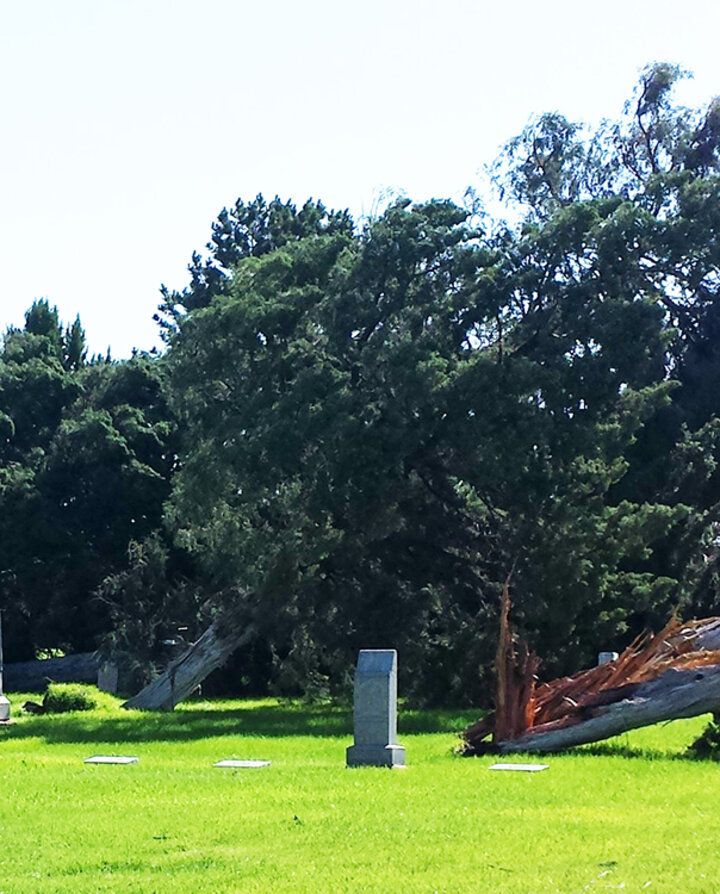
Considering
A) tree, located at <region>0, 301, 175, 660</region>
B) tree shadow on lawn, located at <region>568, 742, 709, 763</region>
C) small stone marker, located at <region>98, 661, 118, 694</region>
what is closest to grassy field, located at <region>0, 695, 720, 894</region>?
tree shadow on lawn, located at <region>568, 742, 709, 763</region>

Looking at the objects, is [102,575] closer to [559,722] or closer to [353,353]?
[353,353]

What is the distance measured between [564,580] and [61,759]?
11.6 metres

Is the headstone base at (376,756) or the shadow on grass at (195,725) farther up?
the shadow on grass at (195,725)

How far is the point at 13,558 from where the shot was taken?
3844 centimetres

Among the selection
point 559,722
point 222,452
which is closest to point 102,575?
point 222,452

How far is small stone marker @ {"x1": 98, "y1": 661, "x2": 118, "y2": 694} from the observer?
32.0 m

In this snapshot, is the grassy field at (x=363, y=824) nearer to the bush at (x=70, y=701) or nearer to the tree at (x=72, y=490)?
the bush at (x=70, y=701)

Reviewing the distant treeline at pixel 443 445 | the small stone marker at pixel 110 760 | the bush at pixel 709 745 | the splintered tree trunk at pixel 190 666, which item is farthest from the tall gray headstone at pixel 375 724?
the splintered tree trunk at pixel 190 666

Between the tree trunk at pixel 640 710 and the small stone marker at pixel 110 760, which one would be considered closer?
the tree trunk at pixel 640 710

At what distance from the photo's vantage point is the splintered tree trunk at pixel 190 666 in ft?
93.3

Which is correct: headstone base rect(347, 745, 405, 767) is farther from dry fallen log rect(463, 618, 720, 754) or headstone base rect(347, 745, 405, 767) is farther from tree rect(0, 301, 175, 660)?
tree rect(0, 301, 175, 660)

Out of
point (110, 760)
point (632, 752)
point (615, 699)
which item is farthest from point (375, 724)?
point (110, 760)

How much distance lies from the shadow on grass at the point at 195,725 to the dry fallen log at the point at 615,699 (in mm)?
4912

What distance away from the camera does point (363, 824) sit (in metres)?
11.4
